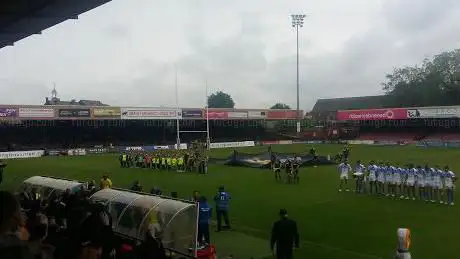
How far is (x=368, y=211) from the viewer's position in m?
19.0

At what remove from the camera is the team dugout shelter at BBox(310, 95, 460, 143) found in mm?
68438

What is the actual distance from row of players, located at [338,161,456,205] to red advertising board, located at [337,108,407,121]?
2002 inches

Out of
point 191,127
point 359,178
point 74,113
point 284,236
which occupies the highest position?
point 74,113

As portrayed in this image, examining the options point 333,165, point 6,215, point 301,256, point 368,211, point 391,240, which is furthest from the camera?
point 333,165

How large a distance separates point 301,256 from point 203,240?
2.74 metres

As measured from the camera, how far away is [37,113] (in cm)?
6047

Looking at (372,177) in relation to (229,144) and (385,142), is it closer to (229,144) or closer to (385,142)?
(229,144)

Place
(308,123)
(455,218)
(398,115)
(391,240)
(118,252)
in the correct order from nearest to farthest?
(118,252)
(391,240)
(455,218)
(398,115)
(308,123)

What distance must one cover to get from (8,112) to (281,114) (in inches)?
1663

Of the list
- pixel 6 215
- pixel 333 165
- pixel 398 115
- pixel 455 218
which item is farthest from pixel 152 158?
pixel 398 115

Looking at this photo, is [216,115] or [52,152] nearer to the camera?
[52,152]

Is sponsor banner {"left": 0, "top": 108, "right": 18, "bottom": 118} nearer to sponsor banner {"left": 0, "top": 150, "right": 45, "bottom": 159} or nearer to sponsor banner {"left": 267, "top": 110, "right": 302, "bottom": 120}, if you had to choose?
Answer: sponsor banner {"left": 0, "top": 150, "right": 45, "bottom": 159}

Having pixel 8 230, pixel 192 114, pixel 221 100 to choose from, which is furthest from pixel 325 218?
pixel 221 100

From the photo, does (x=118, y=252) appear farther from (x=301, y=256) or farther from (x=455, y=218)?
(x=455, y=218)
